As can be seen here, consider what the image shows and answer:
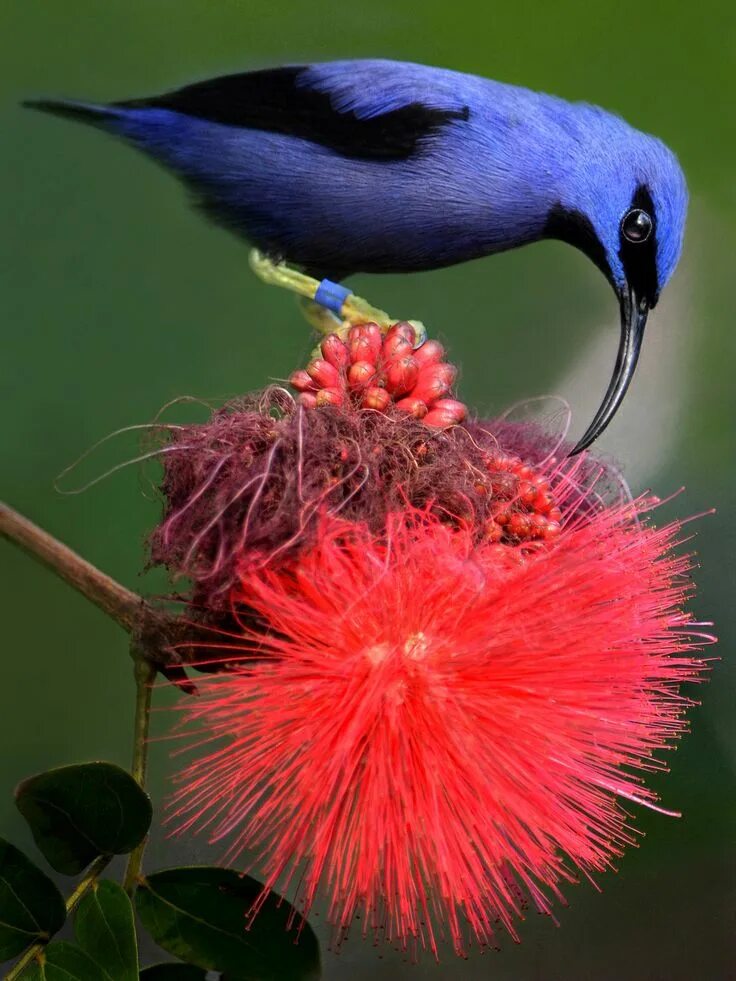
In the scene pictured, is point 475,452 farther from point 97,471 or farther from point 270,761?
point 97,471

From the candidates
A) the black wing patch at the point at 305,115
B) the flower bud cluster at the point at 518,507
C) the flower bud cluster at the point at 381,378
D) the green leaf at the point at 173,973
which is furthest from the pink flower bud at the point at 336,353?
the green leaf at the point at 173,973

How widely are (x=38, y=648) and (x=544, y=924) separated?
568 mm

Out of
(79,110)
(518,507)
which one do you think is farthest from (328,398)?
(79,110)

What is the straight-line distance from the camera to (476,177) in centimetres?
71

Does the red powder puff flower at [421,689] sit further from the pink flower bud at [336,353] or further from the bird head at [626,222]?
the bird head at [626,222]

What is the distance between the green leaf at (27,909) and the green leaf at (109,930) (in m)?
0.03

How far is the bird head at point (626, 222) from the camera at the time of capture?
2.32 ft

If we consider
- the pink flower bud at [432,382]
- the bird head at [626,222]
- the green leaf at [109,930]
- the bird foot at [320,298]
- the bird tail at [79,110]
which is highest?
the bird head at [626,222]

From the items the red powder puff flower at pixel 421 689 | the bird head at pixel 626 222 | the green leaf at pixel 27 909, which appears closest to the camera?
the red powder puff flower at pixel 421 689

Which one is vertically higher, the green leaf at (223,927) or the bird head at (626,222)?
the bird head at (626,222)

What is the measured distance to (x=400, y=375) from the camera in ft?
1.53

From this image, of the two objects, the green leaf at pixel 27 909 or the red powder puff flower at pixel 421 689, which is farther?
the green leaf at pixel 27 909

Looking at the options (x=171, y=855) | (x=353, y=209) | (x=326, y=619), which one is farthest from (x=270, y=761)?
(x=353, y=209)

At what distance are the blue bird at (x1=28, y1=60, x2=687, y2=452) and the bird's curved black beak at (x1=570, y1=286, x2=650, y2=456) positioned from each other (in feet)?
0.04
